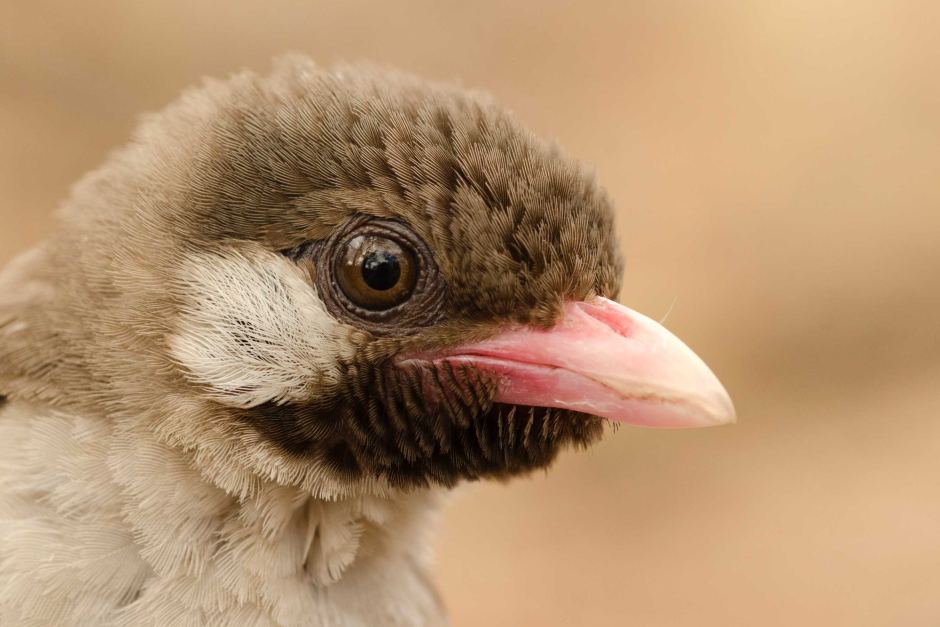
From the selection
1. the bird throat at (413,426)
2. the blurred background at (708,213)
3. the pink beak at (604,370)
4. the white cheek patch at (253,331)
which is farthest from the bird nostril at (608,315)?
the blurred background at (708,213)

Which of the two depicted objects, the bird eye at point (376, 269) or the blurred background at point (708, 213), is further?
the blurred background at point (708, 213)

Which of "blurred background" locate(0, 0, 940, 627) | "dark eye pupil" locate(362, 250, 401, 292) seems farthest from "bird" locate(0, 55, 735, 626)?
"blurred background" locate(0, 0, 940, 627)

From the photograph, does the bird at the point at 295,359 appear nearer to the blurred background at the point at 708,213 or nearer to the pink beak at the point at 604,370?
the pink beak at the point at 604,370

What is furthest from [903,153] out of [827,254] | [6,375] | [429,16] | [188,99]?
[6,375]

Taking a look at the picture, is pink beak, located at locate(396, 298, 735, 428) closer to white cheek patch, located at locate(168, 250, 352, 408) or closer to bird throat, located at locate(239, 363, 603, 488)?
bird throat, located at locate(239, 363, 603, 488)

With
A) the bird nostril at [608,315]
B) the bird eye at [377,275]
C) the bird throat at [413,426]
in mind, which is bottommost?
the bird throat at [413,426]

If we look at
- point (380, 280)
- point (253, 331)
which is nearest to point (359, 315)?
point (380, 280)
